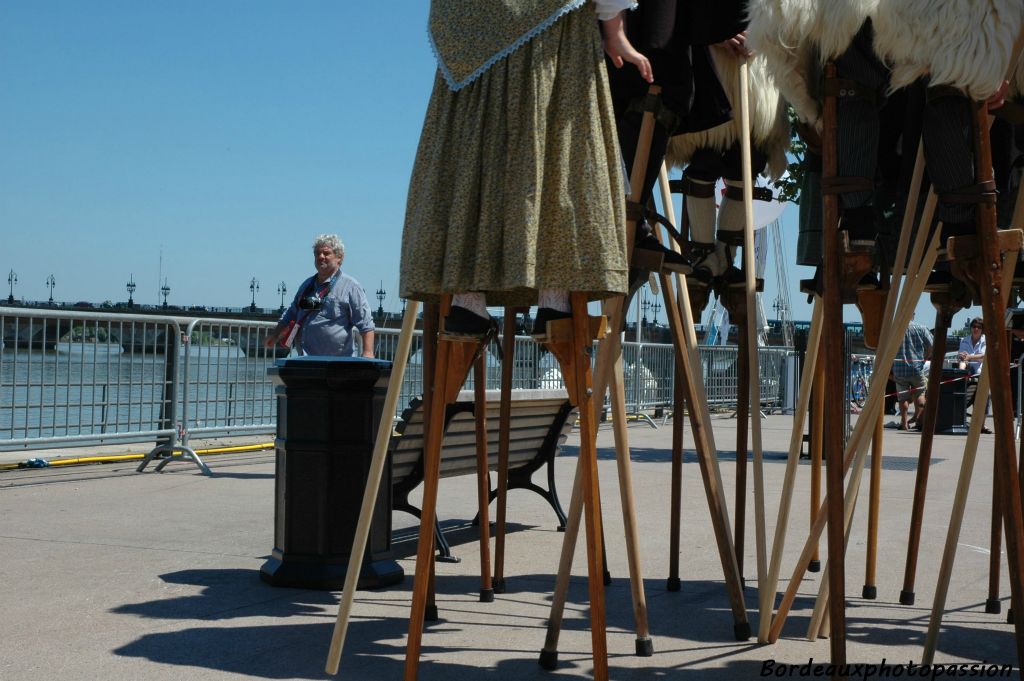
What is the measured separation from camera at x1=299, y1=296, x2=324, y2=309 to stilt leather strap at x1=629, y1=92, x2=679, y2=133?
548cm

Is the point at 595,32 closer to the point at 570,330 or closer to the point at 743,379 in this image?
the point at 570,330

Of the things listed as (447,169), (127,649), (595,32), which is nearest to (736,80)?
(595,32)

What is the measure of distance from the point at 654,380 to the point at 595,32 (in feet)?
51.6

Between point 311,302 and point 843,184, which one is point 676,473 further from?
point 311,302

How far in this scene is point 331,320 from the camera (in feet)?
29.8

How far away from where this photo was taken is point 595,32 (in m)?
3.12

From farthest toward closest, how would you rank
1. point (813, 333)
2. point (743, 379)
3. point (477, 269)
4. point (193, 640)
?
point (743, 379) < point (813, 333) < point (193, 640) < point (477, 269)

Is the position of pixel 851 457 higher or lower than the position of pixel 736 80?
lower

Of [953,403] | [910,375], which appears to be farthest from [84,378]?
[953,403]

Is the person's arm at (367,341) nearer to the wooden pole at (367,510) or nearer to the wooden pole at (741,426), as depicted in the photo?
→ the wooden pole at (741,426)

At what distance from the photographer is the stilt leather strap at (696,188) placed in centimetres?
492

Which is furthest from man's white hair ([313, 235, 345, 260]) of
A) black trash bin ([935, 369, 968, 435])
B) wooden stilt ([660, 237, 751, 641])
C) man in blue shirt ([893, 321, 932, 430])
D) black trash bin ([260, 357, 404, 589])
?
black trash bin ([935, 369, 968, 435])

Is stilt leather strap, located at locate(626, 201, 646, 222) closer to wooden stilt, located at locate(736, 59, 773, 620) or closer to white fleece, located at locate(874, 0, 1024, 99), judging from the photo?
wooden stilt, located at locate(736, 59, 773, 620)

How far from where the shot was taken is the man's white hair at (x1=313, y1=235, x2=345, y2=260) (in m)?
9.11
